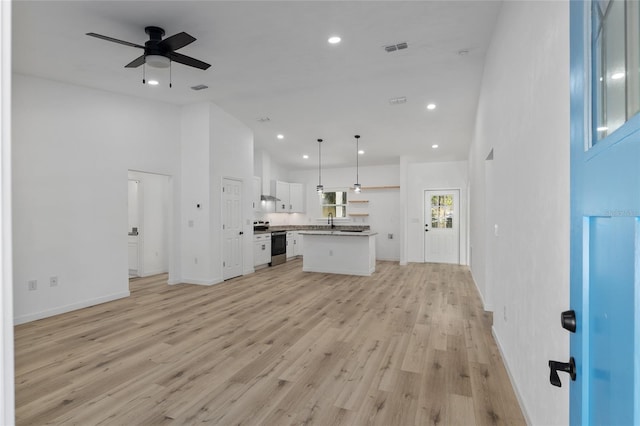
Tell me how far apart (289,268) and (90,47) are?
18.6ft

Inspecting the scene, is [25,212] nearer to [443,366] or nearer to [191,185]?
[191,185]

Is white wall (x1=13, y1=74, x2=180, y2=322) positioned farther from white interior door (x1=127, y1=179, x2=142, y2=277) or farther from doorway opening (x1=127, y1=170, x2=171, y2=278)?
white interior door (x1=127, y1=179, x2=142, y2=277)

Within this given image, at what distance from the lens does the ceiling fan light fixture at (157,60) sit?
3311 millimetres

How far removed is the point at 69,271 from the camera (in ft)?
15.1

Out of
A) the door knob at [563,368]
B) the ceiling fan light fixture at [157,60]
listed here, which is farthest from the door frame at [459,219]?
the door knob at [563,368]

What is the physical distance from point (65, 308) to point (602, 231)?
18.8ft

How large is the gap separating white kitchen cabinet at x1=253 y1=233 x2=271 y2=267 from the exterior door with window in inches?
283

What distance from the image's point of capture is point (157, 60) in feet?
10.9

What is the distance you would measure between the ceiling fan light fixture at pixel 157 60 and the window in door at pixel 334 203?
749cm

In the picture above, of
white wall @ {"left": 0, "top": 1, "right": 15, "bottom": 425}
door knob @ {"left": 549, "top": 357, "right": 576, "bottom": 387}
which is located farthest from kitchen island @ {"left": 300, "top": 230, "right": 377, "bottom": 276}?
white wall @ {"left": 0, "top": 1, "right": 15, "bottom": 425}

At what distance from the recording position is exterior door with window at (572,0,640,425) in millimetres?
549

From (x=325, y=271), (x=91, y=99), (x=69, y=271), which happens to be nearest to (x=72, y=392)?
(x=69, y=271)

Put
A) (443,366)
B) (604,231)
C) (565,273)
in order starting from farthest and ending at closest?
(443,366)
(565,273)
(604,231)

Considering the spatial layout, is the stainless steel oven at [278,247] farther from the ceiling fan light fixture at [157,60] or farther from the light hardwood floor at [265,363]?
the ceiling fan light fixture at [157,60]
